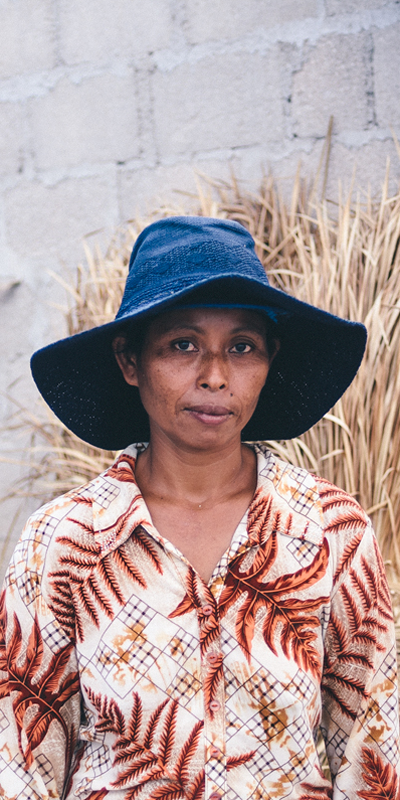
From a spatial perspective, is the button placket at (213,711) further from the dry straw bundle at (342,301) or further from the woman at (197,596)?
the dry straw bundle at (342,301)

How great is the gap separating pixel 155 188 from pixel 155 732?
58.9 inches

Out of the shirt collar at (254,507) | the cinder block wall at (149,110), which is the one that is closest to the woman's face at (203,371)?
the shirt collar at (254,507)

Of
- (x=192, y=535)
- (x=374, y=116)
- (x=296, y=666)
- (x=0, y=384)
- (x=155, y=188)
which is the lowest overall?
(x=0, y=384)

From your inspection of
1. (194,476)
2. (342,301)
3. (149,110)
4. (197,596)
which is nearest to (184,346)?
(194,476)

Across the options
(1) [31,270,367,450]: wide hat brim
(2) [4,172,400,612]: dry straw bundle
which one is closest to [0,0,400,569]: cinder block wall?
(2) [4,172,400,612]: dry straw bundle

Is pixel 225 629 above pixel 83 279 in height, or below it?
below

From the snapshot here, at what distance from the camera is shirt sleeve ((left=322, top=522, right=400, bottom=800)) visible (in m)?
0.86

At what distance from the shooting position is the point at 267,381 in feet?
3.32

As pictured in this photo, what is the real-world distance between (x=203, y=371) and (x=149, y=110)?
52.4 inches

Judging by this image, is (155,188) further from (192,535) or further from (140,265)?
(192,535)

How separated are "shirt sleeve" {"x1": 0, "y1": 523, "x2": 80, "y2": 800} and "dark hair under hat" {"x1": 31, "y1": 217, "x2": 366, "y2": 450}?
8.7 inches

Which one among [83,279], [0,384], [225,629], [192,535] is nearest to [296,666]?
[225,629]

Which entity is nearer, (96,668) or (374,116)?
(96,668)

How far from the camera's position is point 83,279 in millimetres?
1907
